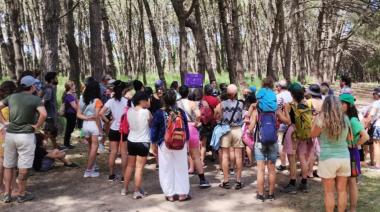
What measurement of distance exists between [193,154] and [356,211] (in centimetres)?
285

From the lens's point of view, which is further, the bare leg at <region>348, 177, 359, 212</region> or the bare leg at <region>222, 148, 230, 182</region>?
the bare leg at <region>222, 148, 230, 182</region>

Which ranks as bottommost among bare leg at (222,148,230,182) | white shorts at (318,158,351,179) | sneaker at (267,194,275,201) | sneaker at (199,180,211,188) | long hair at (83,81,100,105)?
sneaker at (267,194,275,201)

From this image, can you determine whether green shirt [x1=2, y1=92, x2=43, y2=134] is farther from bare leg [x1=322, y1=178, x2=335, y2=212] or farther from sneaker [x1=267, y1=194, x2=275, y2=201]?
bare leg [x1=322, y1=178, x2=335, y2=212]

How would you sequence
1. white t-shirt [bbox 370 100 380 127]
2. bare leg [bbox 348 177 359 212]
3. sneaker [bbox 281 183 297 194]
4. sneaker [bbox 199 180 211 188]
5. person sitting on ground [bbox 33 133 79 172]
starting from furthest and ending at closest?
white t-shirt [bbox 370 100 380 127] < person sitting on ground [bbox 33 133 79 172] < sneaker [bbox 199 180 211 188] < sneaker [bbox 281 183 297 194] < bare leg [bbox 348 177 359 212]

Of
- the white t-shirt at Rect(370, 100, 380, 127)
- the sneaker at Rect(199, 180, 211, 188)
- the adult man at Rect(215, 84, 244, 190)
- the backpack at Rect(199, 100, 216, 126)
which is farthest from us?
the white t-shirt at Rect(370, 100, 380, 127)

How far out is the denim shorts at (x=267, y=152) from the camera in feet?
24.0

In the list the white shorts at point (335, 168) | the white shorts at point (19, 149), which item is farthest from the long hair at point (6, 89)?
the white shorts at point (335, 168)

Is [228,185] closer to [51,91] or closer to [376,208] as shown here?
[376,208]

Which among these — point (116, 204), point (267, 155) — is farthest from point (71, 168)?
point (267, 155)

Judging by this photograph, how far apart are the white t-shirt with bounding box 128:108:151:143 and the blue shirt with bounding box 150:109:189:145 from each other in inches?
4.4

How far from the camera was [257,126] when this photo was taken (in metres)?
7.46

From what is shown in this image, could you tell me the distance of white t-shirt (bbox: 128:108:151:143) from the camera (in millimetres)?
7434

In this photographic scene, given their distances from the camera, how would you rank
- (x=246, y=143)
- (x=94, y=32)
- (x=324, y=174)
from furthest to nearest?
1. (x=94, y=32)
2. (x=246, y=143)
3. (x=324, y=174)

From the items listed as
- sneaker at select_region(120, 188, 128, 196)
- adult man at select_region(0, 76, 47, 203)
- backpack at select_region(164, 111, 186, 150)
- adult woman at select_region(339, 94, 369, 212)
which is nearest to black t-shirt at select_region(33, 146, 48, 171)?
adult man at select_region(0, 76, 47, 203)
